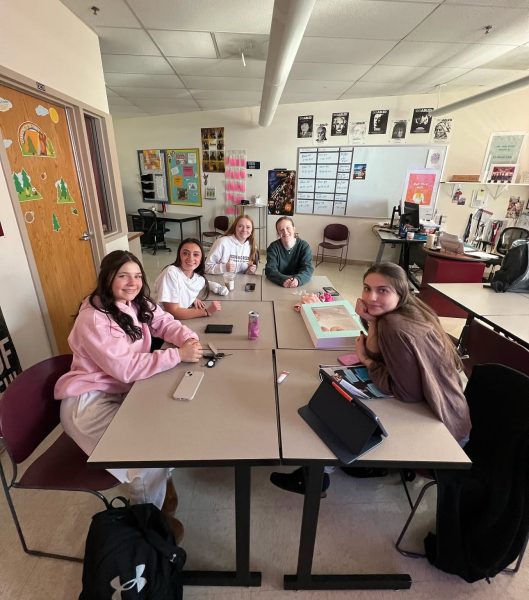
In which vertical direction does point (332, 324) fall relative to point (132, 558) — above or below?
above

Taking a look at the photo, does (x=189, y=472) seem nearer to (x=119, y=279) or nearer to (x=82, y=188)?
(x=119, y=279)

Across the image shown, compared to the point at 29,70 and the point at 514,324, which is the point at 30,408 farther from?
the point at 514,324

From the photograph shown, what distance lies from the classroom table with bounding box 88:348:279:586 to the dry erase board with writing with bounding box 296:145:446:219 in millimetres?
5075

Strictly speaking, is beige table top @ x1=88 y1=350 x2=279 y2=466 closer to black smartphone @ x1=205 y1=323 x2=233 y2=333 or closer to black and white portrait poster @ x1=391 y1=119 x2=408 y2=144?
black smartphone @ x1=205 y1=323 x2=233 y2=333

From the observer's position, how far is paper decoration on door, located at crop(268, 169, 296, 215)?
5.99 m

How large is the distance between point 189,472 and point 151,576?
71 cm

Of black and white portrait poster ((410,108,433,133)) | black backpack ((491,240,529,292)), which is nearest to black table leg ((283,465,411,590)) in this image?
black backpack ((491,240,529,292))

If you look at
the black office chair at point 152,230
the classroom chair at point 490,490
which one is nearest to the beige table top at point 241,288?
the classroom chair at point 490,490

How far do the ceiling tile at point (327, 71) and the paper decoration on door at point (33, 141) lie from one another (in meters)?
2.79

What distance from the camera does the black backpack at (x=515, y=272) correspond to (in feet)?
8.30

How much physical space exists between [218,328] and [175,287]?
48 centimetres

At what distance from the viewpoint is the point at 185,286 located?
211 cm

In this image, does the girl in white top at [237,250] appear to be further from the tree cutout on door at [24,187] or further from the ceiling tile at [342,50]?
the ceiling tile at [342,50]

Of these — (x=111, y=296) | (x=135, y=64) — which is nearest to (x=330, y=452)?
(x=111, y=296)
